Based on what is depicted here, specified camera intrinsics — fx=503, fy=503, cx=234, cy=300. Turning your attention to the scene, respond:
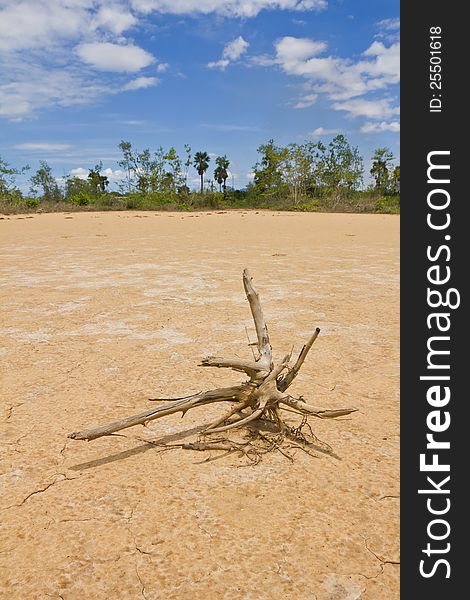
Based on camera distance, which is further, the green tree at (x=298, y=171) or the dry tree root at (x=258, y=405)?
the green tree at (x=298, y=171)

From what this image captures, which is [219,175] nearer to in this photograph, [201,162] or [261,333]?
[201,162]

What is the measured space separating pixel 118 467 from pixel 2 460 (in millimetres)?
550

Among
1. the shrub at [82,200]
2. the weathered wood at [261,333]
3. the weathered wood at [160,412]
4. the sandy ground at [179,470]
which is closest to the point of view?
the sandy ground at [179,470]

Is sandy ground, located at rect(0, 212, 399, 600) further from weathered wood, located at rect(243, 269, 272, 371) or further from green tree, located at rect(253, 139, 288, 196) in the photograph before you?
green tree, located at rect(253, 139, 288, 196)

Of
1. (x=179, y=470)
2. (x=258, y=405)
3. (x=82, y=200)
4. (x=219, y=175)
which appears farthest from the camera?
(x=219, y=175)

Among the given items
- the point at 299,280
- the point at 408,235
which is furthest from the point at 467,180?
the point at 299,280

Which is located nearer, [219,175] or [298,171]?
[298,171]

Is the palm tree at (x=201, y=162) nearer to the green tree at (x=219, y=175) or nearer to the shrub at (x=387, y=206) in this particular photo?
the green tree at (x=219, y=175)

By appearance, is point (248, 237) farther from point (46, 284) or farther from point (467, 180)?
point (467, 180)

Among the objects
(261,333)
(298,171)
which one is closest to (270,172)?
(298,171)

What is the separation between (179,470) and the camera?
2.24m

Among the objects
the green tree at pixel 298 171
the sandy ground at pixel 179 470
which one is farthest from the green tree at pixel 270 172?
the sandy ground at pixel 179 470

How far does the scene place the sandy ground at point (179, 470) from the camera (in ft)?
5.42

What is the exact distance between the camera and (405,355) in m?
1.87
